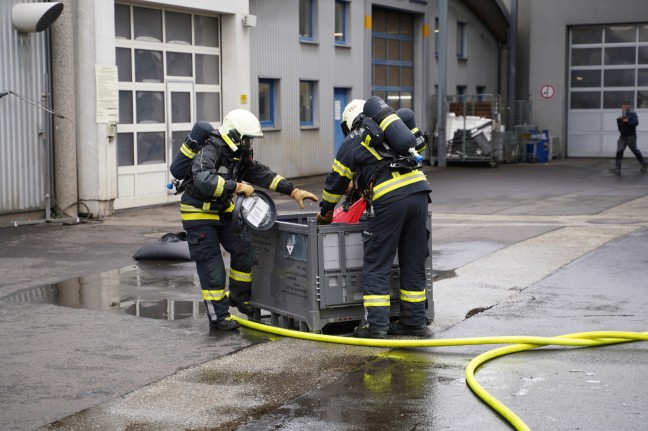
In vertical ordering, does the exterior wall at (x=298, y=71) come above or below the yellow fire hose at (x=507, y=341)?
above

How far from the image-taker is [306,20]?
965 inches

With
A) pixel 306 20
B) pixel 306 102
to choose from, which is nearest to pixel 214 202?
pixel 306 102

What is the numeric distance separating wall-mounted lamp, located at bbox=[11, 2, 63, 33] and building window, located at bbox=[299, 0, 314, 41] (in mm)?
10058

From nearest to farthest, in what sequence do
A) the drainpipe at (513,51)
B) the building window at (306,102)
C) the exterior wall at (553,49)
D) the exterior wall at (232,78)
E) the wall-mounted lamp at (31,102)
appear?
the wall-mounted lamp at (31,102)
the exterior wall at (232,78)
the building window at (306,102)
the drainpipe at (513,51)
the exterior wall at (553,49)

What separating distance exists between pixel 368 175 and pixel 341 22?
18844 millimetres

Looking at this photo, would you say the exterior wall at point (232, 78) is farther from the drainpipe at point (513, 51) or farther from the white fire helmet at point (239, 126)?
the white fire helmet at point (239, 126)

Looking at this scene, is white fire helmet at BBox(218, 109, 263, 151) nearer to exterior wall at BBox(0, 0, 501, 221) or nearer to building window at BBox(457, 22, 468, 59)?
exterior wall at BBox(0, 0, 501, 221)

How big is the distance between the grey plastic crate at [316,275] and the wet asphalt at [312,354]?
0.29 metres

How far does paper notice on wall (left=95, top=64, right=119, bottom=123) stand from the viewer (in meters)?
16.0

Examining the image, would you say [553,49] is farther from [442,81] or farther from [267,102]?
[267,102]

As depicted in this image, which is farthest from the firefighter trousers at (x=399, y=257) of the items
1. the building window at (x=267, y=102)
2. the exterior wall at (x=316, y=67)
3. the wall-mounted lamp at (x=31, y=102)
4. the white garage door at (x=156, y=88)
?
the building window at (x=267, y=102)

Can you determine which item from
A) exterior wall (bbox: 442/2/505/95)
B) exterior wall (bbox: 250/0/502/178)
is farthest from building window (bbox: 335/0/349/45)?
exterior wall (bbox: 442/2/505/95)

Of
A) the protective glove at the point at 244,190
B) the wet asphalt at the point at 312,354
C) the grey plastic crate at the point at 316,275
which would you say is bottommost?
the wet asphalt at the point at 312,354

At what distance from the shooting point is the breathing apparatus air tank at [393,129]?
7.59m
